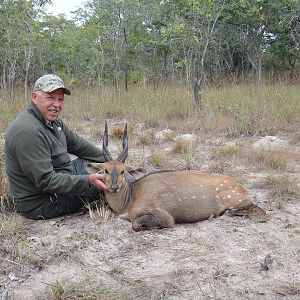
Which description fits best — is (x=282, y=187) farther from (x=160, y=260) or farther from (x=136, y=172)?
(x=160, y=260)

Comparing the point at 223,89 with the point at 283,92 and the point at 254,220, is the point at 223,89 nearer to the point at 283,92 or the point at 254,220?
the point at 283,92

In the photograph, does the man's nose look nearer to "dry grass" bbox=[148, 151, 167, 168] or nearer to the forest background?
"dry grass" bbox=[148, 151, 167, 168]

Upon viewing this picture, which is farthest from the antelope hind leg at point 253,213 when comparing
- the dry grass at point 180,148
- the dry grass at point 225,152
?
the dry grass at point 180,148

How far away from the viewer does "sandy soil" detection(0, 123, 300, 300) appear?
3.41 m

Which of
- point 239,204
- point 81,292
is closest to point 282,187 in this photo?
point 239,204

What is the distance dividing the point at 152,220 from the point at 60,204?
3.19 ft

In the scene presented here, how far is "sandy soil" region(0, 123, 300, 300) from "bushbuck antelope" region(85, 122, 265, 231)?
0.12 meters

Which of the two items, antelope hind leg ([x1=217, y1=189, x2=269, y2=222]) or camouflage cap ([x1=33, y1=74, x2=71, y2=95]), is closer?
camouflage cap ([x1=33, y1=74, x2=71, y2=95])

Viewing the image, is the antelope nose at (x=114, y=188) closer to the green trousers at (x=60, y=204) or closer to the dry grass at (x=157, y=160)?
the green trousers at (x=60, y=204)

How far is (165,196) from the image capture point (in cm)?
493

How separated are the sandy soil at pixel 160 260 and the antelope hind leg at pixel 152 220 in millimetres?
79

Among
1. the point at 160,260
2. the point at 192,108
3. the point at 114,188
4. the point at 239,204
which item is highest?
the point at 192,108

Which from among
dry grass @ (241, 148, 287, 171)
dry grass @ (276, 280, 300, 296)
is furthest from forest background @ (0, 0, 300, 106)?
dry grass @ (276, 280, 300, 296)

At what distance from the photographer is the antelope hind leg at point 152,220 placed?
464cm
